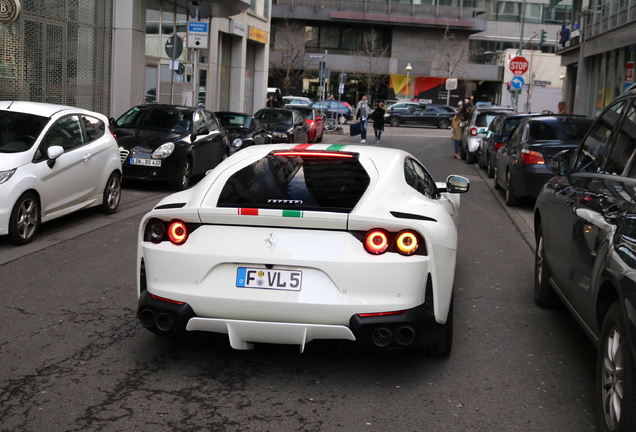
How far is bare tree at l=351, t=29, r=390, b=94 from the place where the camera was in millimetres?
72250

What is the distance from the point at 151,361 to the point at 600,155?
10.9ft

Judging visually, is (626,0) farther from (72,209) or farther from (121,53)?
(72,209)

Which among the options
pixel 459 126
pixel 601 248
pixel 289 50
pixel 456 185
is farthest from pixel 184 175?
pixel 289 50

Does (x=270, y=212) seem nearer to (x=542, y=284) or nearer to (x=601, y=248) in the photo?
(x=601, y=248)

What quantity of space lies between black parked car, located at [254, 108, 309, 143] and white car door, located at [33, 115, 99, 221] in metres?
12.5

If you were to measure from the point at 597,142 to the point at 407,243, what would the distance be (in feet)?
6.67

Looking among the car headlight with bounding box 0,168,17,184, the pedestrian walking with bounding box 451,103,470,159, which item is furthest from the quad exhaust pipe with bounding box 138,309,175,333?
the pedestrian walking with bounding box 451,103,470,159

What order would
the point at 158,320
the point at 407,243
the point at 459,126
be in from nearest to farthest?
the point at 407,243 → the point at 158,320 → the point at 459,126

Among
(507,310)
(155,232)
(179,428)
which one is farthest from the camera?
(507,310)

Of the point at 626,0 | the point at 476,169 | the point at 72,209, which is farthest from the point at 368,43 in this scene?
the point at 72,209

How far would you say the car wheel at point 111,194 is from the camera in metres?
11.5

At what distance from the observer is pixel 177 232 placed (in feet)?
15.9

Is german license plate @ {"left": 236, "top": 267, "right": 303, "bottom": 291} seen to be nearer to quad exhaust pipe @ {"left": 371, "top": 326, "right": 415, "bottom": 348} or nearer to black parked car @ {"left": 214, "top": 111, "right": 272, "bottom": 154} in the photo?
quad exhaust pipe @ {"left": 371, "top": 326, "right": 415, "bottom": 348}

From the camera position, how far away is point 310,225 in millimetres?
4617
